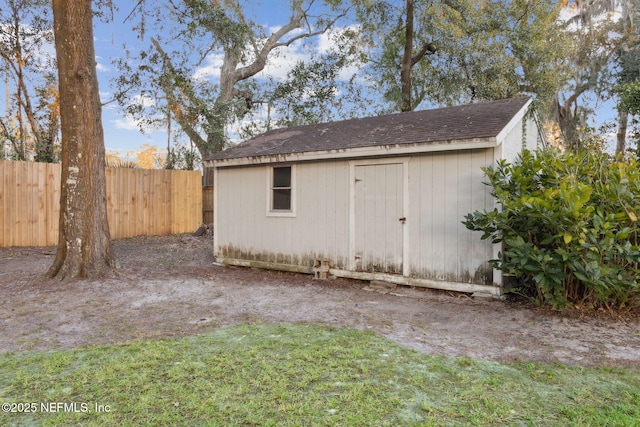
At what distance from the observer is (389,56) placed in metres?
16.6

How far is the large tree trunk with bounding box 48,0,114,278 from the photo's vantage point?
625 centimetres

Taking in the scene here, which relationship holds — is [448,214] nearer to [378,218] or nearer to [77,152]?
[378,218]

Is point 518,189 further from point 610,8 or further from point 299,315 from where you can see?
point 610,8

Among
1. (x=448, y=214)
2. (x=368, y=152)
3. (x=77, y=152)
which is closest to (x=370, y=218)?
(x=368, y=152)

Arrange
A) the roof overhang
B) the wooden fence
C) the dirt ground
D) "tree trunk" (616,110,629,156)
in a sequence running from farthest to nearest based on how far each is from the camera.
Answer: "tree trunk" (616,110,629,156)
the wooden fence
the roof overhang
the dirt ground

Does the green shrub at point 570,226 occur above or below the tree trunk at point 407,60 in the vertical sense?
below

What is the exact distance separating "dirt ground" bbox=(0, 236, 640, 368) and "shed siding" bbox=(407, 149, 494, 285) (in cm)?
41

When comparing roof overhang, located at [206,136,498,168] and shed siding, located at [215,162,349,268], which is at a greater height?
roof overhang, located at [206,136,498,168]

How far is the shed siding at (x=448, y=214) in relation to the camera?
5574mm

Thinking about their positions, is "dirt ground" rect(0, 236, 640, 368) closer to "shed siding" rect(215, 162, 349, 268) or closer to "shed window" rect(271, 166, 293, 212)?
"shed siding" rect(215, 162, 349, 268)

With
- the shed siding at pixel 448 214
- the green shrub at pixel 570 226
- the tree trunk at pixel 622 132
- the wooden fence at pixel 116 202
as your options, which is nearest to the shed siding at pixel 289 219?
the shed siding at pixel 448 214

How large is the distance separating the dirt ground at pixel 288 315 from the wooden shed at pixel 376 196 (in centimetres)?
44

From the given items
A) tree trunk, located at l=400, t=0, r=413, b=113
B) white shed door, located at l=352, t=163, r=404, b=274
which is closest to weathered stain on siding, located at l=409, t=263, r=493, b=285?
white shed door, located at l=352, t=163, r=404, b=274

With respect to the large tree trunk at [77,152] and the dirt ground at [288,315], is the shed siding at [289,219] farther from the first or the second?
the large tree trunk at [77,152]
